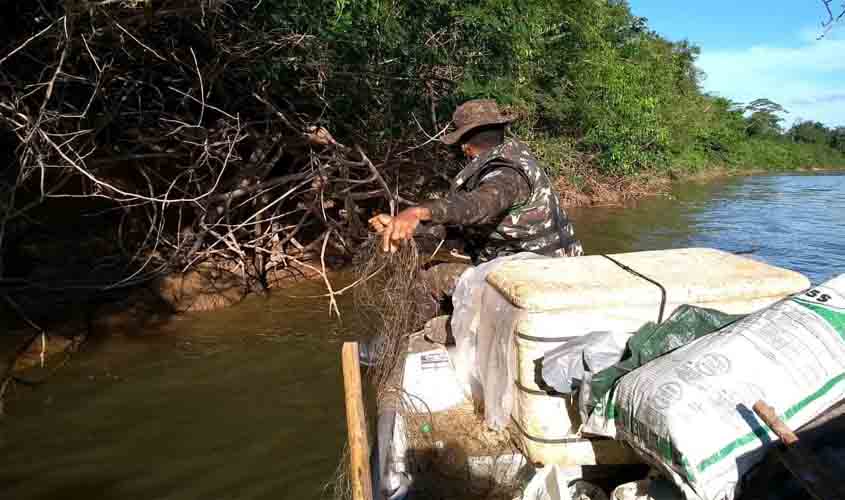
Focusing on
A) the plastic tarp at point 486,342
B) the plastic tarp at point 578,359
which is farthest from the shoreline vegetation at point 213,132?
the plastic tarp at point 578,359

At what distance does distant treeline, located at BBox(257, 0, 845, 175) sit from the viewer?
222 inches

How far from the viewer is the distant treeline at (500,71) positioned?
5633 millimetres

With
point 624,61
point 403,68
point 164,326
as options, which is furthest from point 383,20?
point 624,61

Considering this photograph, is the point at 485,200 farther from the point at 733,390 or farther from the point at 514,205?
the point at 733,390

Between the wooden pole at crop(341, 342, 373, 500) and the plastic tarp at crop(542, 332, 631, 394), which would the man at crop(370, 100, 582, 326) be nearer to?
the plastic tarp at crop(542, 332, 631, 394)

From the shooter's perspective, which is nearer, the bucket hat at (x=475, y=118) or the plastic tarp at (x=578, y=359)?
the plastic tarp at (x=578, y=359)

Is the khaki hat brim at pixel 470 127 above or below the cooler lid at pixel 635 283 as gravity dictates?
above

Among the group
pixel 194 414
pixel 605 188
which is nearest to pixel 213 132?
pixel 194 414

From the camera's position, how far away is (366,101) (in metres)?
6.41

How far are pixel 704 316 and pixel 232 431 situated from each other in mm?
3035

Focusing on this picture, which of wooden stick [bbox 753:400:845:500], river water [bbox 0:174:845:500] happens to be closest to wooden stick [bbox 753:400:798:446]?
wooden stick [bbox 753:400:845:500]

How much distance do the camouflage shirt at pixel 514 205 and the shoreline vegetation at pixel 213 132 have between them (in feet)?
6.92

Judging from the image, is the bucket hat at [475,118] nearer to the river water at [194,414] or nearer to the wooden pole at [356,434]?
the wooden pole at [356,434]

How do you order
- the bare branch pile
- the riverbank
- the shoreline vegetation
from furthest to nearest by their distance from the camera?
1. the riverbank
2. the shoreline vegetation
3. the bare branch pile
